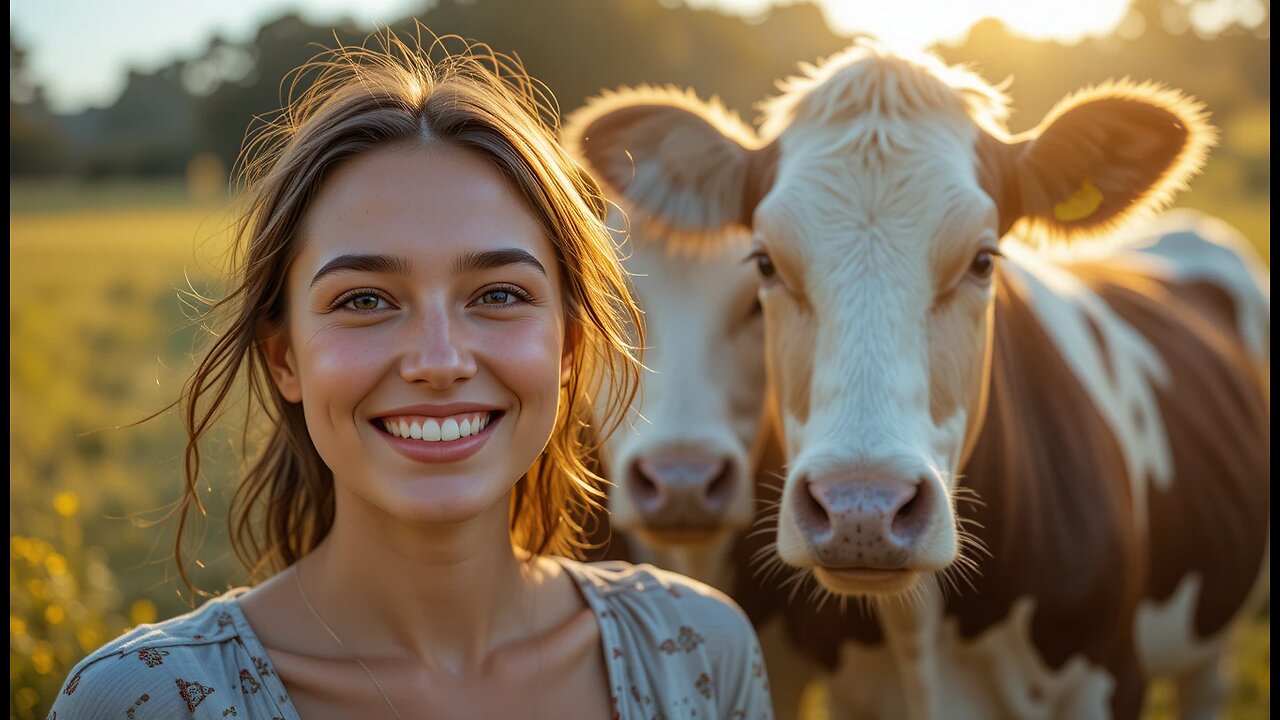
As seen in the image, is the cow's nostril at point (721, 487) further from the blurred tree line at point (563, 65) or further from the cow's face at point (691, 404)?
the blurred tree line at point (563, 65)

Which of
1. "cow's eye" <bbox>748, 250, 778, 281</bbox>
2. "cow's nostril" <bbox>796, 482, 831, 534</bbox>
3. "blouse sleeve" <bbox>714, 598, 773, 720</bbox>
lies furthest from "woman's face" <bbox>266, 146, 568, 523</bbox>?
"cow's eye" <bbox>748, 250, 778, 281</bbox>

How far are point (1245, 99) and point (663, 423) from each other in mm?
22519

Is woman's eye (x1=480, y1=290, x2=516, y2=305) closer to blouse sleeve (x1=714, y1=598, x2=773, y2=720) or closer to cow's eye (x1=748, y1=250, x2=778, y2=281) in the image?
blouse sleeve (x1=714, y1=598, x2=773, y2=720)

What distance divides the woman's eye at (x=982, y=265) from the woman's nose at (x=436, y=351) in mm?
1337

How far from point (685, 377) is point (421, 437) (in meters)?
1.58

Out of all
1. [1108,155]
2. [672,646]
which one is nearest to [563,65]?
[1108,155]

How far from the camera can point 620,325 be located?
2459 millimetres

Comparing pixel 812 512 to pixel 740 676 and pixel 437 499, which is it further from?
pixel 437 499

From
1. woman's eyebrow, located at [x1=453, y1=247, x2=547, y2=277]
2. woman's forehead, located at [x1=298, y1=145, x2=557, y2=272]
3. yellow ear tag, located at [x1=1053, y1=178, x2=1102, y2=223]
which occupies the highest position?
woman's forehead, located at [x1=298, y1=145, x2=557, y2=272]

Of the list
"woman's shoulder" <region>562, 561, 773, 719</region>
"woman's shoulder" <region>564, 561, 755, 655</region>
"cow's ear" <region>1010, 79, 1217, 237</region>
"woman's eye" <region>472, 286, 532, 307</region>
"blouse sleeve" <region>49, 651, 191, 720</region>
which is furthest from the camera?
"cow's ear" <region>1010, 79, 1217, 237</region>

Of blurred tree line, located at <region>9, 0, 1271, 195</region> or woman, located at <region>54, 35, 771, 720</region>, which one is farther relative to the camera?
blurred tree line, located at <region>9, 0, 1271, 195</region>

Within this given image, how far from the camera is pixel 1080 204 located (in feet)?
9.82

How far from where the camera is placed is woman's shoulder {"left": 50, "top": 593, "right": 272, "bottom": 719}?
5.77ft

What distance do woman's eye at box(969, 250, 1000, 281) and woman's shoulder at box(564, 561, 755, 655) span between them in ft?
3.22
